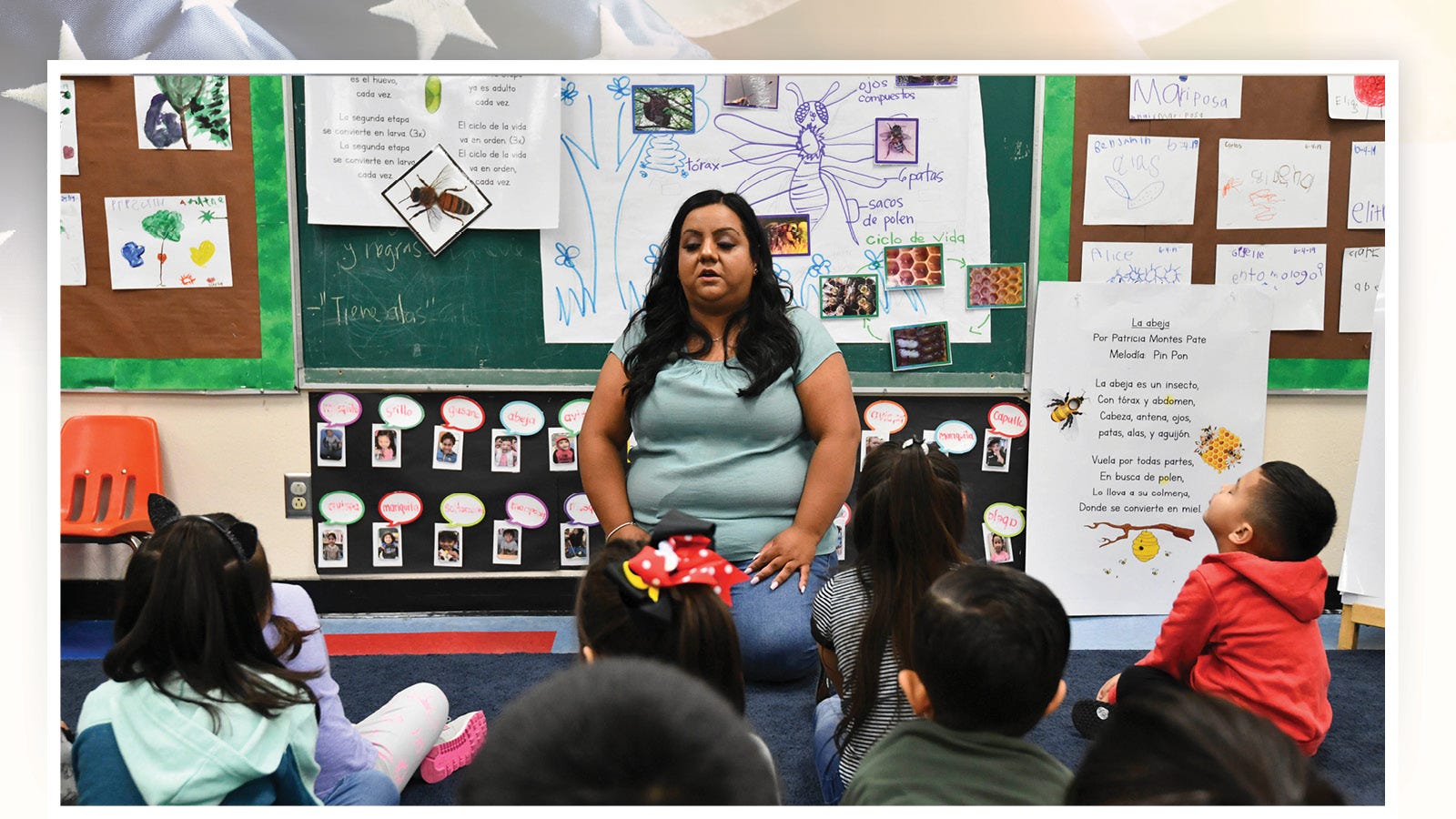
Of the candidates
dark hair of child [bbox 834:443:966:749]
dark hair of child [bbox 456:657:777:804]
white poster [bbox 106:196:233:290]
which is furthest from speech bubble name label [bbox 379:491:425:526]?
dark hair of child [bbox 456:657:777:804]

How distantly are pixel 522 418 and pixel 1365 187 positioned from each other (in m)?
2.30

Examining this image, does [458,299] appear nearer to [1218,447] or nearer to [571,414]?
[571,414]

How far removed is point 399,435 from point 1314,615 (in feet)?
6.89

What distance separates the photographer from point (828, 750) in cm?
154

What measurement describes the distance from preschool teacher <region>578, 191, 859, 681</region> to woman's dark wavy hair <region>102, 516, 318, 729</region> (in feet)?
2.45

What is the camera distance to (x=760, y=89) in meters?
2.46

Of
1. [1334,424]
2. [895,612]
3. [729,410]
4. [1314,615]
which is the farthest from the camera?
[1334,424]

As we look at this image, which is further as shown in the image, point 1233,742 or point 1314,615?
point 1314,615

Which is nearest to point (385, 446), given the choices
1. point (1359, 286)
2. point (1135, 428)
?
point (1135, 428)

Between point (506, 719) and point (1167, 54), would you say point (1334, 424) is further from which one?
point (506, 719)

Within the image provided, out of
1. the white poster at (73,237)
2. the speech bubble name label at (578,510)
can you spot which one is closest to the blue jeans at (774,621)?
the speech bubble name label at (578,510)

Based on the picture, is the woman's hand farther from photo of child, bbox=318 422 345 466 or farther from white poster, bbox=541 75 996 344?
photo of child, bbox=318 422 345 466

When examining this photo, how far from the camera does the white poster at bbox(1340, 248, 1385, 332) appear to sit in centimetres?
256
